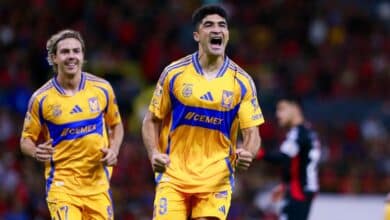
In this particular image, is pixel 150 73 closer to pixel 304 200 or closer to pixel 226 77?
pixel 304 200

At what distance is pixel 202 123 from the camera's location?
9.84 metres

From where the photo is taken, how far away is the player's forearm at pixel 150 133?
9.83 meters

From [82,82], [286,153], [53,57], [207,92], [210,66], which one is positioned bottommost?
[286,153]

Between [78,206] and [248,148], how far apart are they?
64.4 inches

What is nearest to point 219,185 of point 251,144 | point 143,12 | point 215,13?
point 251,144

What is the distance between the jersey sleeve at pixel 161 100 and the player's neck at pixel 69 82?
37.2 inches

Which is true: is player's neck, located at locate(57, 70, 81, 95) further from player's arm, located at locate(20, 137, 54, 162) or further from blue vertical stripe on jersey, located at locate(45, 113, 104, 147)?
player's arm, located at locate(20, 137, 54, 162)

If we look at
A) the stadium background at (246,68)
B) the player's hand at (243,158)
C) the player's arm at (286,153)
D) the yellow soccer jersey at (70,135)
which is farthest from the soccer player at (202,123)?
the stadium background at (246,68)

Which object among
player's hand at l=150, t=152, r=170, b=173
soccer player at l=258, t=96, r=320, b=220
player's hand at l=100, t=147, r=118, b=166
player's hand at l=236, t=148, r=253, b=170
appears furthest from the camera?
soccer player at l=258, t=96, r=320, b=220

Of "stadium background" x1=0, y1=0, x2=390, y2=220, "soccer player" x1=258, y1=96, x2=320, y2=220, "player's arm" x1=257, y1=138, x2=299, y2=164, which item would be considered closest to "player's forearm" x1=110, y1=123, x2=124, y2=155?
"player's arm" x1=257, y1=138, x2=299, y2=164

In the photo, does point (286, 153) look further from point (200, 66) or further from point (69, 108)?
point (69, 108)

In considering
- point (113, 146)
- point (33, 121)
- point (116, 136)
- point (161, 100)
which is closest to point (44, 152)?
point (33, 121)

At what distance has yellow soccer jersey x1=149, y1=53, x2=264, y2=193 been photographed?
980 centimetres

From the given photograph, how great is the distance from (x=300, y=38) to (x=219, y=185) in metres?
12.0
